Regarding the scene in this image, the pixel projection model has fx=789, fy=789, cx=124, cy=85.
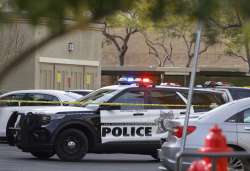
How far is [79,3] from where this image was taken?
3.72 metres

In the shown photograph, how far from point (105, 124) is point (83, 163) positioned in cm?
90

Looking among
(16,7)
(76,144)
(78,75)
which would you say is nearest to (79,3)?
(16,7)

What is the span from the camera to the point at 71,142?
15844mm

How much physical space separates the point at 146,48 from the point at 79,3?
5533cm

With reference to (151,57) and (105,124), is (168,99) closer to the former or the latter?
(105,124)

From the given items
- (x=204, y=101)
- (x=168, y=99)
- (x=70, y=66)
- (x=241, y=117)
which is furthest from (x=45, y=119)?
(x=70, y=66)

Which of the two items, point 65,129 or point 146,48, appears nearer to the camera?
point 65,129

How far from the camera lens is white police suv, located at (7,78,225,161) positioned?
15828 mm

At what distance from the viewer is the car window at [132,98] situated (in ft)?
52.8

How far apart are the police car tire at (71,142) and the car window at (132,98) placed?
3.38 feet

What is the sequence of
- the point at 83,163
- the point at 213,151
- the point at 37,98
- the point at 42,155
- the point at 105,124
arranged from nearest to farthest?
1. the point at 213,151
2. the point at 83,163
3. the point at 105,124
4. the point at 42,155
5. the point at 37,98

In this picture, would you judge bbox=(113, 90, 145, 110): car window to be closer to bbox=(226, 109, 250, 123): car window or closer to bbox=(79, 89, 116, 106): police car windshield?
bbox=(79, 89, 116, 106): police car windshield

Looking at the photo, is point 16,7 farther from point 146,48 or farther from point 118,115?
point 146,48

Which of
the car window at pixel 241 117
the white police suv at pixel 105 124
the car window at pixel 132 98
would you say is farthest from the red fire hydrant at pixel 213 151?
the car window at pixel 132 98
